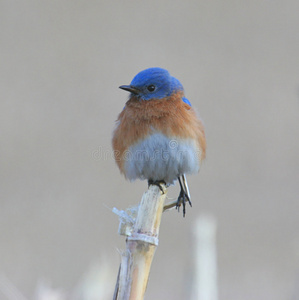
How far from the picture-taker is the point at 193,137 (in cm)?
428

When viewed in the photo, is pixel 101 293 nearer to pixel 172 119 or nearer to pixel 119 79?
pixel 172 119

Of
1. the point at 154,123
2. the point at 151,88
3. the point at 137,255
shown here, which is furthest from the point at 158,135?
the point at 137,255

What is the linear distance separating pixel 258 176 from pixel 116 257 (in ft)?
Answer: 16.7

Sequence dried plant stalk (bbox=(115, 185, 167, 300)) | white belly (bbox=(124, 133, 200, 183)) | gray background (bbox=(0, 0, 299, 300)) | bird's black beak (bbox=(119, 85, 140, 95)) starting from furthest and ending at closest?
1. gray background (bbox=(0, 0, 299, 300))
2. bird's black beak (bbox=(119, 85, 140, 95))
3. white belly (bbox=(124, 133, 200, 183))
4. dried plant stalk (bbox=(115, 185, 167, 300))

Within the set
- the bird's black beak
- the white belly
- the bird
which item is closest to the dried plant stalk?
the bird

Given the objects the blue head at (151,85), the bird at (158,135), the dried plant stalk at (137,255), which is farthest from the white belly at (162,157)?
the dried plant stalk at (137,255)

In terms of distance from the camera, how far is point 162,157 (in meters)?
4.11

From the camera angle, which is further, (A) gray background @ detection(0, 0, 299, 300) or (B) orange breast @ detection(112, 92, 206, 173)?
(A) gray background @ detection(0, 0, 299, 300)

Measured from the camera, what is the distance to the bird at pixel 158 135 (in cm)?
414

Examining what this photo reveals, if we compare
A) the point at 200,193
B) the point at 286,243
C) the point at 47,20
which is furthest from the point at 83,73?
the point at 286,243

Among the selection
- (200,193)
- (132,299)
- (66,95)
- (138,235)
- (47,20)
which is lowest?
(132,299)

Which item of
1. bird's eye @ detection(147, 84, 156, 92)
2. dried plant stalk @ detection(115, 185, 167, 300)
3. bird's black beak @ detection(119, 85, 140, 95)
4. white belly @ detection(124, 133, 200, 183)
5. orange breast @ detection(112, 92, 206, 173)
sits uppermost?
bird's eye @ detection(147, 84, 156, 92)

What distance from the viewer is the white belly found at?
4.13m

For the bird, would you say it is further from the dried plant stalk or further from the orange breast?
the dried plant stalk
